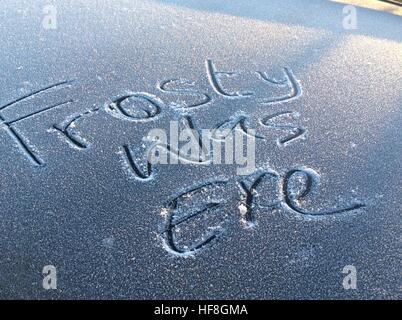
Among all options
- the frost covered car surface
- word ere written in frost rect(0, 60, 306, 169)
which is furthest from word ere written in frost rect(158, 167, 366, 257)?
word ere written in frost rect(0, 60, 306, 169)

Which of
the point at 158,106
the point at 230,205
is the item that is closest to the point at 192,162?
the point at 230,205

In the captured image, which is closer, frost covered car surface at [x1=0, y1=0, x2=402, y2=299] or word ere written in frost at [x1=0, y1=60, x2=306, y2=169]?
frost covered car surface at [x1=0, y1=0, x2=402, y2=299]

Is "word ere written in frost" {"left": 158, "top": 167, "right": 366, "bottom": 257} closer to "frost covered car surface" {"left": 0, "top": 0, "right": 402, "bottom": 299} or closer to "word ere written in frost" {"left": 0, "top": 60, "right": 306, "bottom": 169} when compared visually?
"frost covered car surface" {"left": 0, "top": 0, "right": 402, "bottom": 299}

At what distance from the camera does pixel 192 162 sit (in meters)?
1.58

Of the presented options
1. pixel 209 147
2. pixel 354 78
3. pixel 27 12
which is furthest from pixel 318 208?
pixel 27 12

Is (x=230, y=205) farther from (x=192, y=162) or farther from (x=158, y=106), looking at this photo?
(x=158, y=106)

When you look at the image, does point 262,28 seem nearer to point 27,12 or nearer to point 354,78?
point 354,78

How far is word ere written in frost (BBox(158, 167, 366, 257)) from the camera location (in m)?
1.34

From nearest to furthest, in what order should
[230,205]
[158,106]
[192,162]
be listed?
[230,205], [192,162], [158,106]

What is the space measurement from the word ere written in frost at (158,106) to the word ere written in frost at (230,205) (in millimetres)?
199

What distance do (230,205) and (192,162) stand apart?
0.22 metres
